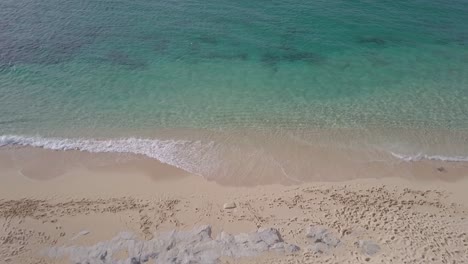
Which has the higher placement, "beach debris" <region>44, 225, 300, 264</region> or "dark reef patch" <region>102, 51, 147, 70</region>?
"dark reef patch" <region>102, 51, 147, 70</region>

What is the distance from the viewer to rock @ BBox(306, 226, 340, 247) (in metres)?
16.5

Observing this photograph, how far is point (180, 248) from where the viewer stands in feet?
53.3

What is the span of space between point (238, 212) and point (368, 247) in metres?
5.80

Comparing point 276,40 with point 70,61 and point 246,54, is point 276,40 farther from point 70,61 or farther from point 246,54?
point 70,61

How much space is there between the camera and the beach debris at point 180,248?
15859 mm

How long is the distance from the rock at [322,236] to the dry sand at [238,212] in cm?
6

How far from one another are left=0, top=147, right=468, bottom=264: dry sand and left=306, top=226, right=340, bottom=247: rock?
62 millimetres

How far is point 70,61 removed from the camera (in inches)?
1184

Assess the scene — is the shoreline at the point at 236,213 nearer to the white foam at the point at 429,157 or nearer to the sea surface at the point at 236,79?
the white foam at the point at 429,157

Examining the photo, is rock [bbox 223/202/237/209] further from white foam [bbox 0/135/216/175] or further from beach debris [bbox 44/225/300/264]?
white foam [bbox 0/135/216/175]

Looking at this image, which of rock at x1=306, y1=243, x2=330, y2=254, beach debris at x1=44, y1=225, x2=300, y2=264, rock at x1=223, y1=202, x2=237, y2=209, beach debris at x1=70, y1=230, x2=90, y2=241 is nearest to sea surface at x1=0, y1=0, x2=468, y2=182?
rock at x1=223, y1=202, x2=237, y2=209

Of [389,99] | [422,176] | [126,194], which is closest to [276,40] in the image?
[389,99]

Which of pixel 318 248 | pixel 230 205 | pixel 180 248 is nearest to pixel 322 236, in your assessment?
pixel 318 248

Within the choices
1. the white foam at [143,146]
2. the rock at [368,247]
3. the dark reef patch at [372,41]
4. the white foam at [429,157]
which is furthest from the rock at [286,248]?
the dark reef patch at [372,41]
